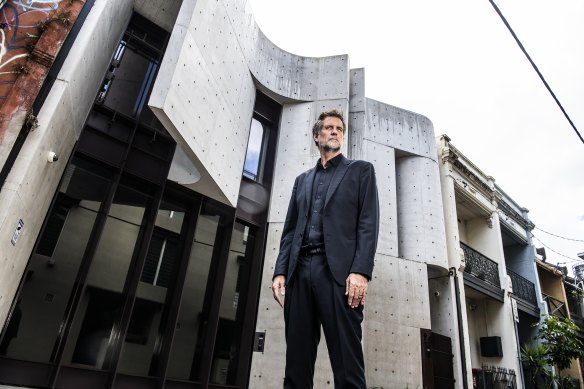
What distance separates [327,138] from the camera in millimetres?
2902

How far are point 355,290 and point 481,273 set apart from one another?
13231 mm

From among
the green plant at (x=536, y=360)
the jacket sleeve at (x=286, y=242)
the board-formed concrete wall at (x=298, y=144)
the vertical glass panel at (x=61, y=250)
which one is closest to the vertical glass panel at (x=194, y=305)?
the board-formed concrete wall at (x=298, y=144)

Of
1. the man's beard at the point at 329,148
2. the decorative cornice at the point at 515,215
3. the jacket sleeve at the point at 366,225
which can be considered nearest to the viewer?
the jacket sleeve at the point at 366,225

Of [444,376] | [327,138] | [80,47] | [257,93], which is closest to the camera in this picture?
[327,138]

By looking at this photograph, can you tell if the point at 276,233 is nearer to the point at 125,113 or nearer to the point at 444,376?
the point at 125,113

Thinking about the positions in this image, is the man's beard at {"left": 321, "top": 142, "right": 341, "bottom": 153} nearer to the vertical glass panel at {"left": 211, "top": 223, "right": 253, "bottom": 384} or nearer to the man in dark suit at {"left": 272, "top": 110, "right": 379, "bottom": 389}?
the man in dark suit at {"left": 272, "top": 110, "right": 379, "bottom": 389}

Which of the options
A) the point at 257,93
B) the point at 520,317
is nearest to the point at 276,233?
the point at 257,93

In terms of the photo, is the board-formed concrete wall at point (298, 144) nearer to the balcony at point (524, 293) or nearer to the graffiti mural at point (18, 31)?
the graffiti mural at point (18, 31)

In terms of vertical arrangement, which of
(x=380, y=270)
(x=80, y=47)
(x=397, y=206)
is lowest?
(x=380, y=270)

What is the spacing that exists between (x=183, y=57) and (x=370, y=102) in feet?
23.6

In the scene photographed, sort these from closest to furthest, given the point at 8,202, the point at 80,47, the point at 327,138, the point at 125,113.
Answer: the point at 327,138 < the point at 8,202 < the point at 80,47 < the point at 125,113

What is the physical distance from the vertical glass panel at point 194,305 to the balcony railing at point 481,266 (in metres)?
8.89

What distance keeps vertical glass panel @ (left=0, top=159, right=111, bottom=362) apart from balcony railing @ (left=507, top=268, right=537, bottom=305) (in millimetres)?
15494

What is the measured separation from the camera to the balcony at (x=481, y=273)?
1269 centimetres
